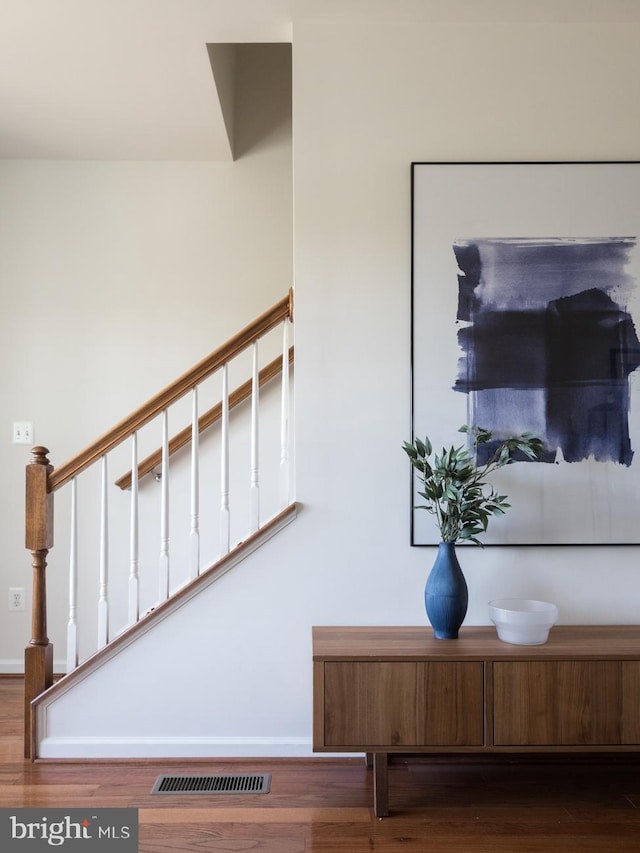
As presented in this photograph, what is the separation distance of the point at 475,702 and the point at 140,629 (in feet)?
3.81

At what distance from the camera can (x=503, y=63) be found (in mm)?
2699

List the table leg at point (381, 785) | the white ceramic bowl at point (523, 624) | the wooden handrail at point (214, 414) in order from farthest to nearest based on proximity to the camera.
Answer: the wooden handrail at point (214, 414) → the white ceramic bowl at point (523, 624) → the table leg at point (381, 785)

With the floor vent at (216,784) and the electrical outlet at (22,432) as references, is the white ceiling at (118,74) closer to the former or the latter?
the electrical outlet at (22,432)

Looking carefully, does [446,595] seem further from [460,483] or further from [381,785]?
[381,785]

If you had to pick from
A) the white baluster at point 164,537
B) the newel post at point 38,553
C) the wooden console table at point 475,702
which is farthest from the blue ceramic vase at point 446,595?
the newel post at point 38,553

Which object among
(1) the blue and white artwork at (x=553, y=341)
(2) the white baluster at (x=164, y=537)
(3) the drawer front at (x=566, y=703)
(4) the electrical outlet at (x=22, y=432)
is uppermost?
(1) the blue and white artwork at (x=553, y=341)

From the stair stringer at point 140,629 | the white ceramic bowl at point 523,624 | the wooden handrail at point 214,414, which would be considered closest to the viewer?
the white ceramic bowl at point 523,624

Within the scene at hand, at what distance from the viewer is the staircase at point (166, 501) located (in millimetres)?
2670

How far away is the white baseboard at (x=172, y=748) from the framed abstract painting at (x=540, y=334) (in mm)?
871

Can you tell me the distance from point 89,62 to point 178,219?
0.95 metres

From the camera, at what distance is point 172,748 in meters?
2.65

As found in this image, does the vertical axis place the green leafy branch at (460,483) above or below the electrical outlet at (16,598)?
above

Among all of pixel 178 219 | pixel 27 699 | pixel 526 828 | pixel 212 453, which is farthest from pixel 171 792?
pixel 178 219

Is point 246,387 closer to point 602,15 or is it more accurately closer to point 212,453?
point 212,453
